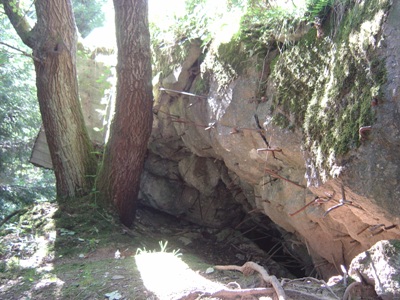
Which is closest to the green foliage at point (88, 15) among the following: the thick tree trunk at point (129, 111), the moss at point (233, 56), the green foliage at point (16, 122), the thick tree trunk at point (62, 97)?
the green foliage at point (16, 122)

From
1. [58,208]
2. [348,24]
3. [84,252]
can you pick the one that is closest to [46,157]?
[58,208]

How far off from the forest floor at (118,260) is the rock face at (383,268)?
0.24 metres

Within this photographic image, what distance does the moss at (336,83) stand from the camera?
2.50 meters

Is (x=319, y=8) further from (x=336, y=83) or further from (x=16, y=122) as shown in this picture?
(x=16, y=122)

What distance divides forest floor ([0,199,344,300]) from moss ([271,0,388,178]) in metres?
1.04

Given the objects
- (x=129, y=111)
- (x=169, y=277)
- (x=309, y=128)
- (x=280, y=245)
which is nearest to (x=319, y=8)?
(x=309, y=128)

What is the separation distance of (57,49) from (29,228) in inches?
93.2

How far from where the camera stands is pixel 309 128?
3.03 meters

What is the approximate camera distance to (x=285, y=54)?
354cm

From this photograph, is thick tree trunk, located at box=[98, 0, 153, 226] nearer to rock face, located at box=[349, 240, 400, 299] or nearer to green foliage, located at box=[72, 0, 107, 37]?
rock face, located at box=[349, 240, 400, 299]

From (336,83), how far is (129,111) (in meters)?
2.93

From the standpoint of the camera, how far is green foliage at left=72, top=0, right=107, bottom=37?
1420cm

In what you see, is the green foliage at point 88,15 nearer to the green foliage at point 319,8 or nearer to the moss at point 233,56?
the moss at point 233,56

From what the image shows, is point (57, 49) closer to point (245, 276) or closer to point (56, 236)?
point (56, 236)
